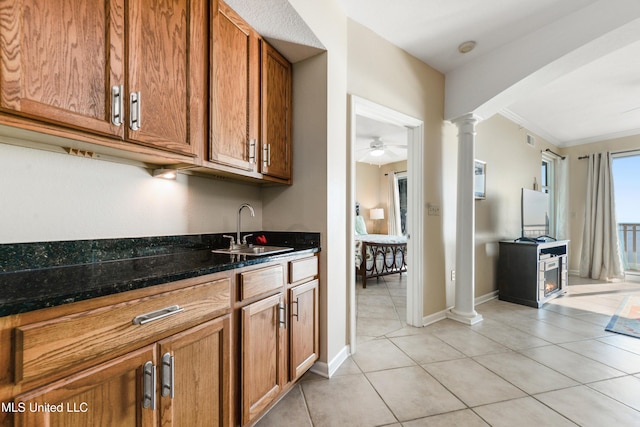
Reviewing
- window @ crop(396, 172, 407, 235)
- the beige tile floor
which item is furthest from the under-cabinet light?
window @ crop(396, 172, 407, 235)

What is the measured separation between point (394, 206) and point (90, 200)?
21.5 feet

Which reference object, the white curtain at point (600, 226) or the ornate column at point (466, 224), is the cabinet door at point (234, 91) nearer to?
the ornate column at point (466, 224)

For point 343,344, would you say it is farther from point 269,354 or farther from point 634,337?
point 634,337

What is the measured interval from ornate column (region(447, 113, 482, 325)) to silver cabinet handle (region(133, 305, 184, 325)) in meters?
2.84

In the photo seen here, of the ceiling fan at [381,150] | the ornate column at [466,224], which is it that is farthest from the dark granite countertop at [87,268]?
the ceiling fan at [381,150]

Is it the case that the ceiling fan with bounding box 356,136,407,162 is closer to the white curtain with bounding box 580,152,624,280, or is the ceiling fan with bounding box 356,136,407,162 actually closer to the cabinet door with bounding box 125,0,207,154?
the white curtain with bounding box 580,152,624,280

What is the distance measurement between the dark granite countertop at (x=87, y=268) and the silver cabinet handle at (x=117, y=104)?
60cm

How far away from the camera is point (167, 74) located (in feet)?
4.12

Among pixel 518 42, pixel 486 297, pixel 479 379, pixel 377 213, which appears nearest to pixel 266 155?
pixel 479 379

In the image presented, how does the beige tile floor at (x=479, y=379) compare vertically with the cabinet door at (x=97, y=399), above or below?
below

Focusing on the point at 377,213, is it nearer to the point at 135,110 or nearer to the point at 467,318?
the point at 467,318

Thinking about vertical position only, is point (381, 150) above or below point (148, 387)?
above

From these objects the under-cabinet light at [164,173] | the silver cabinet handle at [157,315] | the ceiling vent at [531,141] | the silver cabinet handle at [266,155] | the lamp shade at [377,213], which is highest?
the ceiling vent at [531,141]

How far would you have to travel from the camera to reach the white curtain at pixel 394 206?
276 inches
